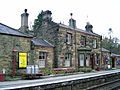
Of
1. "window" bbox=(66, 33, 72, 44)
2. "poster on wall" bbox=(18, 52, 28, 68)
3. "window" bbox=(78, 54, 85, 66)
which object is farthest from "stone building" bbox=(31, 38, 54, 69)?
"window" bbox=(78, 54, 85, 66)

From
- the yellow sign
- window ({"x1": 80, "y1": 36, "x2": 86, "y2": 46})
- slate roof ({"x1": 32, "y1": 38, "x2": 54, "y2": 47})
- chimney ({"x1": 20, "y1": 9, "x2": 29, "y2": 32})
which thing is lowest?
the yellow sign

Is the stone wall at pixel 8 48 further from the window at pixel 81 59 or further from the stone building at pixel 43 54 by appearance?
the window at pixel 81 59

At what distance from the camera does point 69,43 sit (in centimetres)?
3666

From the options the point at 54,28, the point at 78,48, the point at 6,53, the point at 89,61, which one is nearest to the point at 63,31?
the point at 54,28

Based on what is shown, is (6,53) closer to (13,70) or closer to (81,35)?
(13,70)

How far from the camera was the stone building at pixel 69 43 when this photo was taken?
34844 mm

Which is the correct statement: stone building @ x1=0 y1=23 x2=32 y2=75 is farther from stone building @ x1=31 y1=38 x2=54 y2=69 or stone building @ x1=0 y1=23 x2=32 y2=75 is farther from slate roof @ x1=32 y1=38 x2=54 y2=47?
slate roof @ x1=32 y1=38 x2=54 y2=47

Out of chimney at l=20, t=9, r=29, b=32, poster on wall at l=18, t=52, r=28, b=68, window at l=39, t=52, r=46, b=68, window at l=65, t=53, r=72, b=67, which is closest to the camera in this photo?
poster on wall at l=18, t=52, r=28, b=68

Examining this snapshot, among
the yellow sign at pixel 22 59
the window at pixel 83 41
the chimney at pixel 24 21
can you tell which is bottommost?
the yellow sign at pixel 22 59

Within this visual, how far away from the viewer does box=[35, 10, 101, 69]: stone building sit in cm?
3484

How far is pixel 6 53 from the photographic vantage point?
2605 centimetres

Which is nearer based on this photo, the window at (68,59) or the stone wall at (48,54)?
the stone wall at (48,54)

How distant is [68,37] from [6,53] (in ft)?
41.9

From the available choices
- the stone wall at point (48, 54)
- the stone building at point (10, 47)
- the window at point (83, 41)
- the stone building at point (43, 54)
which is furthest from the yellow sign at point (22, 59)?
the window at point (83, 41)
